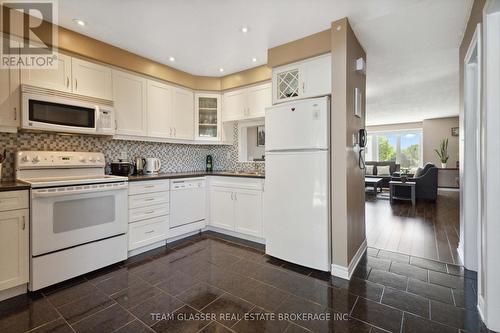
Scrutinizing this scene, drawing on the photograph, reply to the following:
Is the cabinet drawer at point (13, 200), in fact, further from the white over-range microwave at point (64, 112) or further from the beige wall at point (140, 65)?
the beige wall at point (140, 65)

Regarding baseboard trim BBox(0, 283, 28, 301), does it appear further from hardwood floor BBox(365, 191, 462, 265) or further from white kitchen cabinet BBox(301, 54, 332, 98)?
hardwood floor BBox(365, 191, 462, 265)

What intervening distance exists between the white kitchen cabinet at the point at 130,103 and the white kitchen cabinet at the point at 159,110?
0.27 feet

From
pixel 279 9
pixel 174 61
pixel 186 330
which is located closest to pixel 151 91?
Answer: pixel 174 61

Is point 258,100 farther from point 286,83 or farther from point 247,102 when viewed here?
point 286,83

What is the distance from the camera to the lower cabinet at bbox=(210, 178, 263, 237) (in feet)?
10.0

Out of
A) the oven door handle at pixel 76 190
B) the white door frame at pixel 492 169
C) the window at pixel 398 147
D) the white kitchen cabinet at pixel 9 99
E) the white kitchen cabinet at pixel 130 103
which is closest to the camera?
the white door frame at pixel 492 169

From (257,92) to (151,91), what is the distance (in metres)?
1.48

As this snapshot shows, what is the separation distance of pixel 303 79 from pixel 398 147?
8.87m

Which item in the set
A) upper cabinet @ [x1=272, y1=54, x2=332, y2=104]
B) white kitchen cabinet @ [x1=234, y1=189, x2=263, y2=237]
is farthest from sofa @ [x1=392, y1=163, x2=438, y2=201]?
upper cabinet @ [x1=272, y1=54, x2=332, y2=104]

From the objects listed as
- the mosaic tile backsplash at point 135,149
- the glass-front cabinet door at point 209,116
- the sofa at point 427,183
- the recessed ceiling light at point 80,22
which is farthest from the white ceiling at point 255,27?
the sofa at point 427,183

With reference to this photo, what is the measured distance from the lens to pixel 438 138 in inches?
325

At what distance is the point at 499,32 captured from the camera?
154 cm

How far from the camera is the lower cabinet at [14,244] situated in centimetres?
182

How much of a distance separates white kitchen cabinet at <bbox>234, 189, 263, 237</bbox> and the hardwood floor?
1.52 metres
